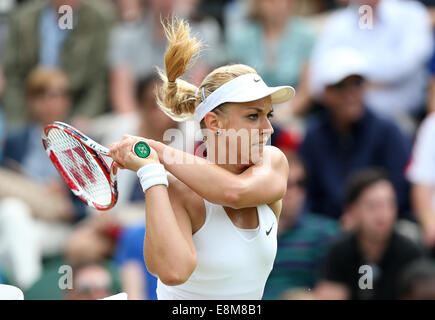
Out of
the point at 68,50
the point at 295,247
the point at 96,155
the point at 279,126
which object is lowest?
the point at 96,155

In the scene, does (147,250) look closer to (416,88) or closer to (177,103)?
(177,103)

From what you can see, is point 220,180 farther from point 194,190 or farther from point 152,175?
point 152,175

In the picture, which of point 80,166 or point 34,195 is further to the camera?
point 34,195

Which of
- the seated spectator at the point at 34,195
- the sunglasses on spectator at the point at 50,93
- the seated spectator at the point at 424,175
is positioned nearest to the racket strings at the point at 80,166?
the seated spectator at the point at 34,195

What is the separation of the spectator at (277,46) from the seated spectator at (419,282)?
1.94m

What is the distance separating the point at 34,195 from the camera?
21.2ft

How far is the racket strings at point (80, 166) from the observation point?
3717 mm

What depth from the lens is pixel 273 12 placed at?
23.1ft

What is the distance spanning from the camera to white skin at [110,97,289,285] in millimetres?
3244

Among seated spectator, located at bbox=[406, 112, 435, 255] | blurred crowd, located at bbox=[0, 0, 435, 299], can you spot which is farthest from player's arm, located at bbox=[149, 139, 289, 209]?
seated spectator, located at bbox=[406, 112, 435, 255]

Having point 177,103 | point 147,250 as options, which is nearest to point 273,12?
point 177,103

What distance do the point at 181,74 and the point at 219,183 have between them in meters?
0.51

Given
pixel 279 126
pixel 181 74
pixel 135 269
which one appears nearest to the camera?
pixel 181 74

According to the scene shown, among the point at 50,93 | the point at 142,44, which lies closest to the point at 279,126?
the point at 142,44
